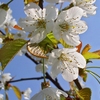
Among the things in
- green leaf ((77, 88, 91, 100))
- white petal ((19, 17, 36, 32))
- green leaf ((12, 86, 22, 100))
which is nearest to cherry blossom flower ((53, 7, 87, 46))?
white petal ((19, 17, 36, 32))

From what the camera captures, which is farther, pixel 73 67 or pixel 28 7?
pixel 73 67

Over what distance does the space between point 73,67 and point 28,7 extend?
28 centimetres

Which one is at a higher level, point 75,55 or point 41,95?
point 75,55

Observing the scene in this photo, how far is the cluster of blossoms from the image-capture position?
3.08 ft

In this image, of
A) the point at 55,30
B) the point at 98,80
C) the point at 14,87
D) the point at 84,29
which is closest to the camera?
the point at 55,30

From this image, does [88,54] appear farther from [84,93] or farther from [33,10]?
[33,10]

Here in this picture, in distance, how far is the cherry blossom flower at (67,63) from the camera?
1033 millimetres

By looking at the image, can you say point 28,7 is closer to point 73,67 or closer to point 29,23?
point 29,23

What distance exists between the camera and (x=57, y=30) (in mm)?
920

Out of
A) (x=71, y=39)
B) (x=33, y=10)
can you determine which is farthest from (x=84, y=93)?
(x=33, y=10)

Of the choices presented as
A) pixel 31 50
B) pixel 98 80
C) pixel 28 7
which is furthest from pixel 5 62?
pixel 98 80

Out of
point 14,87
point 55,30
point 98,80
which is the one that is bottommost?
point 14,87

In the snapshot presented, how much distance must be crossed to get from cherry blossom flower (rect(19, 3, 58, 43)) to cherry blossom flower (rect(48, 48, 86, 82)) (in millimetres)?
101

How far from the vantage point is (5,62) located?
3.23ft
